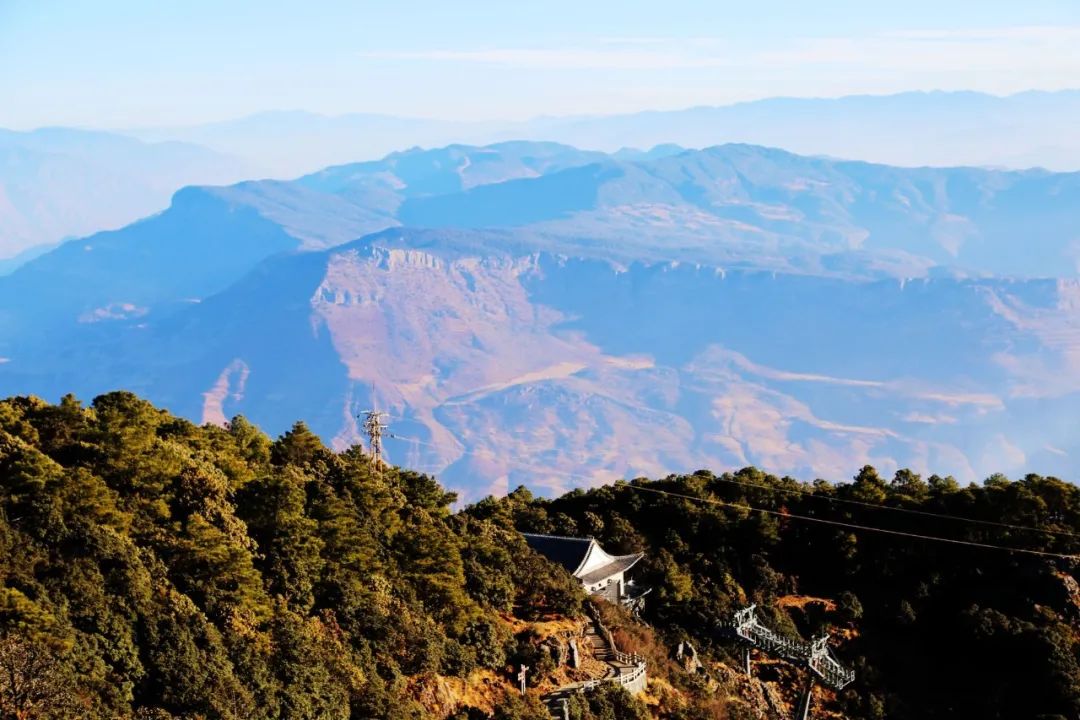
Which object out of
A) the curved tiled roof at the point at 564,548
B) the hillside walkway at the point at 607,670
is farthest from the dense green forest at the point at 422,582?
the curved tiled roof at the point at 564,548

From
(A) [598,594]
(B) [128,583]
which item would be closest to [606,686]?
(A) [598,594]

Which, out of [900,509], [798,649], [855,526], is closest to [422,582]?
[798,649]

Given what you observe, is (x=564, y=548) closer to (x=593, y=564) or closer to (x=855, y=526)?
(x=593, y=564)

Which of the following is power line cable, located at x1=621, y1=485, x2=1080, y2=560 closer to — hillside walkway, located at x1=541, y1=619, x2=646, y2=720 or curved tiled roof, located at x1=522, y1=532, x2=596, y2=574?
curved tiled roof, located at x1=522, y1=532, x2=596, y2=574

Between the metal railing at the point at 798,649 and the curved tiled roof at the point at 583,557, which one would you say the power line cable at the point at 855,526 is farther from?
the metal railing at the point at 798,649

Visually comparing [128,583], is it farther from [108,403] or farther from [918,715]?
[918,715]

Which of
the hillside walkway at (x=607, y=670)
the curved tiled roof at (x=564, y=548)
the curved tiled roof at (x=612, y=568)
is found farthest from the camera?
the curved tiled roof at (x=564, y=548)
